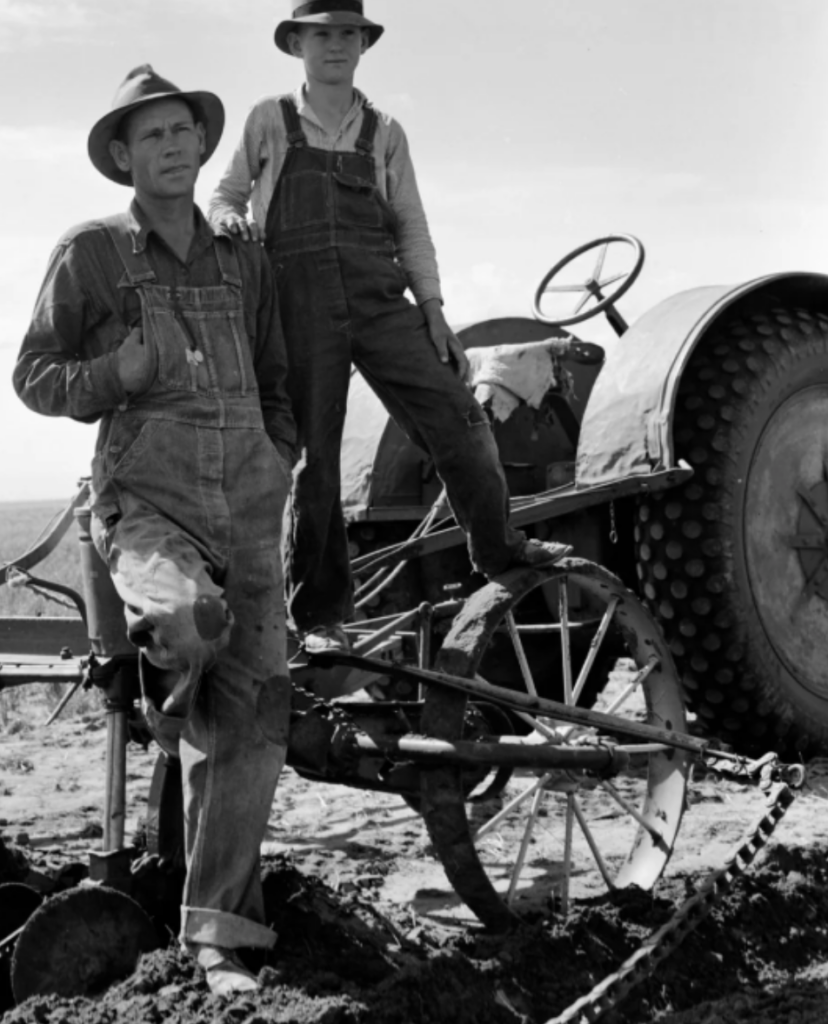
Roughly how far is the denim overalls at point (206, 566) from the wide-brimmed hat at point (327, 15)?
0.74 meters

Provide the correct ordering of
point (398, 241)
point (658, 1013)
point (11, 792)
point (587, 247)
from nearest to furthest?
point (658, 1013), point (398, 241), point (11, 792), point (587, 247)

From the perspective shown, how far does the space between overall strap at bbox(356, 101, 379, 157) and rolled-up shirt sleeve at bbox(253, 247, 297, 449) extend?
459mm

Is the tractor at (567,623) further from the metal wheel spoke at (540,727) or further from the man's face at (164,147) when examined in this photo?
the man's face at (164,147)

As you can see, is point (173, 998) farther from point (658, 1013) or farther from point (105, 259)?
point (105, 259)

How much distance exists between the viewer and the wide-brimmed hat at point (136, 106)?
377cm

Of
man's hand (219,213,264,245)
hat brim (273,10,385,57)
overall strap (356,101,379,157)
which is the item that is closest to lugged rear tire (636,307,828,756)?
overall strap (356,101,379,157)

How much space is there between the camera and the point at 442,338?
4309 mm

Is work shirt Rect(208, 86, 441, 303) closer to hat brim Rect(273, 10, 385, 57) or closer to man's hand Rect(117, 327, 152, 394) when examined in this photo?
hat brim Rect(273, 10, 385, 57)

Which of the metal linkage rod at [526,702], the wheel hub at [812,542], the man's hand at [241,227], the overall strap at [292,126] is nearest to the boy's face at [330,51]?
the overall strap at [292,126]

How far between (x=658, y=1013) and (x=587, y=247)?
163 inches

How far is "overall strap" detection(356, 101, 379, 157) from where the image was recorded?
423 cm

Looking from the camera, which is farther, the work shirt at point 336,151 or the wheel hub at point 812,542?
the wheel hub at point 812,542

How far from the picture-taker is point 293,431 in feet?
13.1

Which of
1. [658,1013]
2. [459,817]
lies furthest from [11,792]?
[658,1013]
